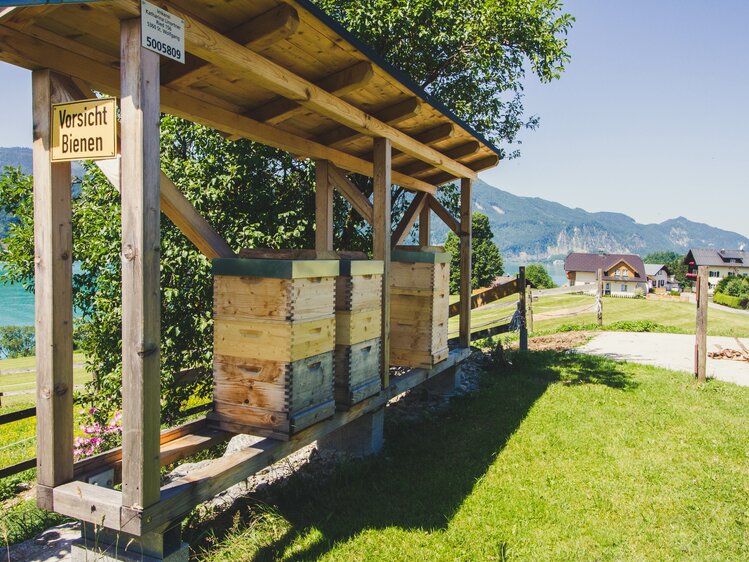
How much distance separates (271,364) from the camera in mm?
3846

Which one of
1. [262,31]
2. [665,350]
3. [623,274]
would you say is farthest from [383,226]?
[623,274]

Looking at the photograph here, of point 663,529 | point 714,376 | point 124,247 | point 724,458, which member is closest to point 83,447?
point 124,247

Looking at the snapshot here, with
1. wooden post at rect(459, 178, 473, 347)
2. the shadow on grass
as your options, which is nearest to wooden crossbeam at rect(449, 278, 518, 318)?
wooden post at rect(459, 178, 473, 347)

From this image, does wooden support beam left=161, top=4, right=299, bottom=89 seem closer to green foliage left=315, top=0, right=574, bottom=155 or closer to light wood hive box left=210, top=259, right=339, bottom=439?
light wood hive box left=210, top=259, right=339, bottom=439

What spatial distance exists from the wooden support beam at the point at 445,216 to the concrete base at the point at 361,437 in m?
3.58

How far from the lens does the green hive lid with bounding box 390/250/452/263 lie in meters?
6.21

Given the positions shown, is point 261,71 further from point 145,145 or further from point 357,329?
point 357,329

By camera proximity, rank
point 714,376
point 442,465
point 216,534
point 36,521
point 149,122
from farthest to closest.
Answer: point 714,376 → point 442,465 → point 36,521 → point 216,534 → point 149,122

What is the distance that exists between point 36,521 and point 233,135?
13.7ft

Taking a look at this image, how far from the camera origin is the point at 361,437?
18.5ft

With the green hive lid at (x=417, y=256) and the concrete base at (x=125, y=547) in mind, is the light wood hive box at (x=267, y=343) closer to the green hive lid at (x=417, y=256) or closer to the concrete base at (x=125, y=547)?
the concrete base at (x=125, y=547)

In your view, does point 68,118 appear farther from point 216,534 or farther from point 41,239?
point 216,534

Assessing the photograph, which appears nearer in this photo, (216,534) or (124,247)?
(124,247)

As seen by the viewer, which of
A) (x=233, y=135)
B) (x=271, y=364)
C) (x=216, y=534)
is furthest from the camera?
(x=233, y=135)
